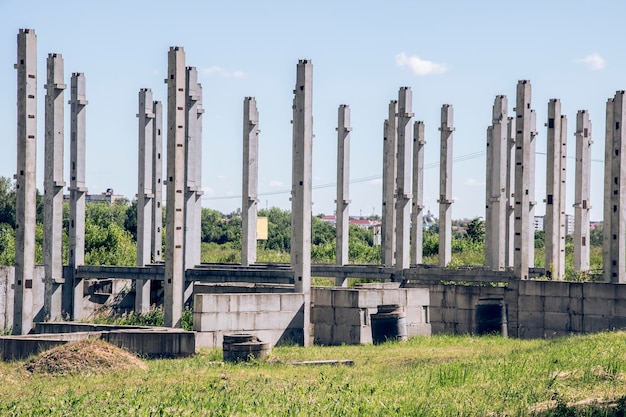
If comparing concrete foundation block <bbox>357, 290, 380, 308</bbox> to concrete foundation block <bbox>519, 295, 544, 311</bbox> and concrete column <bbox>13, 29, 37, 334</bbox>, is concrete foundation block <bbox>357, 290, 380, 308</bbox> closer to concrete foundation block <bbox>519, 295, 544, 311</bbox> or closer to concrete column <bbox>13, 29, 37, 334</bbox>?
concrete foundation block <bbox>519, 295, 544, 311</bbox>

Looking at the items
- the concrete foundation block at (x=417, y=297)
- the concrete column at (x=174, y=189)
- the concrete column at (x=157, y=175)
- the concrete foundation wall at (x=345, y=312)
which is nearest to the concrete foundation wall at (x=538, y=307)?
the concrete foundation block at (x=417, y=297)

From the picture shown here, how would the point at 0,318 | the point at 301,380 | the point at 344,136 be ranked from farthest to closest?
1. the point at 344,136
2. the point at 0,318
3. the point at 301,380

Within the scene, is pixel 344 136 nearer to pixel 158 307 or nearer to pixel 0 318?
pixel 158 307

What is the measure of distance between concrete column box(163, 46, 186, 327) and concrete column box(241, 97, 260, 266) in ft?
42.9

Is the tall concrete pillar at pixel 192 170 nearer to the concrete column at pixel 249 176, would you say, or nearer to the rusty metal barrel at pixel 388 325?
the concrete column at pixel 249 176

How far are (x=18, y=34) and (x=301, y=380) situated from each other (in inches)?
503

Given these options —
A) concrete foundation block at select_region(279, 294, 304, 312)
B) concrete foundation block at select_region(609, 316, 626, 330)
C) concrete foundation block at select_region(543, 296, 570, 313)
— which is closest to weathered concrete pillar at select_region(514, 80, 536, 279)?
concrete foundation block at select_region(543, 296, 570, 313)

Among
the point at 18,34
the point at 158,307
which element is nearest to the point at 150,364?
the point at 18,34

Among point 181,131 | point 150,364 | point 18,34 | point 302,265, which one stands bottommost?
point 150,364

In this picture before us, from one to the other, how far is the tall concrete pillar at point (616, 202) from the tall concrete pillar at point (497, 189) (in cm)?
685

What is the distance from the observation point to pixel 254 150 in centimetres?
4184

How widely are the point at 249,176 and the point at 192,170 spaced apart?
10.0ft

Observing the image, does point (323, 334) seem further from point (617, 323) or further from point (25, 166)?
point (25, 166)

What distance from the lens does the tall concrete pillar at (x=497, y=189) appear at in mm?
40125
